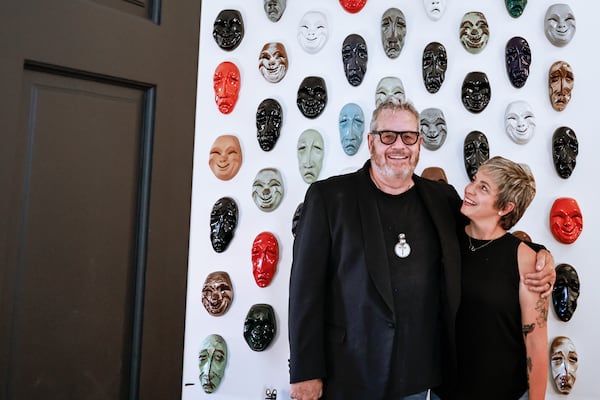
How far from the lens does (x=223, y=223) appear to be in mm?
1812

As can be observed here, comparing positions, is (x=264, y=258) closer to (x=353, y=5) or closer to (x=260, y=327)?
(x=260, y=327)

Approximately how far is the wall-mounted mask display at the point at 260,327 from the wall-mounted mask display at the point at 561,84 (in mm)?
1239

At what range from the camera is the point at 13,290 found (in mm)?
524

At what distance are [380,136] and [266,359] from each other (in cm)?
95

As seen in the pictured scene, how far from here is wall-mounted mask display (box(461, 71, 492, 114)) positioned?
173 centimetres

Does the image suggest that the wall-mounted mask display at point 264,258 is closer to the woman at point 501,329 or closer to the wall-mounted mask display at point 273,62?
the wall-mounted mask display at point 273,62

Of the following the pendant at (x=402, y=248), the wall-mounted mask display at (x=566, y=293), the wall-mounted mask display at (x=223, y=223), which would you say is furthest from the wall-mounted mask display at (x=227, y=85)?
the wall-mounted mask display at (x=566, y=293)

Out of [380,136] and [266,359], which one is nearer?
[380,136]

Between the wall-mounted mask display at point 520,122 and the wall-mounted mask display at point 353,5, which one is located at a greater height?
the wall-mounted mask display at point 353,5

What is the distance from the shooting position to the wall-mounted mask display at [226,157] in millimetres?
1845

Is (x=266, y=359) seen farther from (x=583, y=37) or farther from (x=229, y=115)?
(x=583, y=37)

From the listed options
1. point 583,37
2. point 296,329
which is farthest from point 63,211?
point 583,37

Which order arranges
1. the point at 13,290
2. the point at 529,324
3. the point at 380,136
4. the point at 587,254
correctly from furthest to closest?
the point at 587,254 < the point at 380,136 < the point at 529,324 < the point at 13,290

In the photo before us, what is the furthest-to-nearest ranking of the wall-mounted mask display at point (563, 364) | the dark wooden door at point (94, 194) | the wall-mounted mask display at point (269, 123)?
the wall-mounted mask display at point (269, 123)
the wall-mounted mask display at point (563, 364)
the dark wooden door at point (94, 194)
